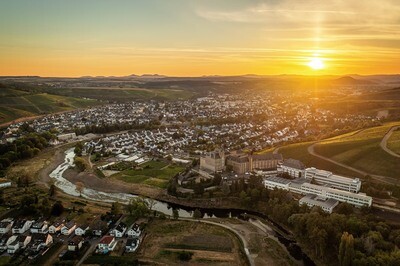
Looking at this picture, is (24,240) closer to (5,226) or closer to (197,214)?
(5,226)

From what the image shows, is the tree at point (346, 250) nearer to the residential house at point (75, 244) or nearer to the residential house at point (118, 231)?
the residential house at point (118, 231)

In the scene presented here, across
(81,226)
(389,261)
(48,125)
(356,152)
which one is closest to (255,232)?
(389,261)

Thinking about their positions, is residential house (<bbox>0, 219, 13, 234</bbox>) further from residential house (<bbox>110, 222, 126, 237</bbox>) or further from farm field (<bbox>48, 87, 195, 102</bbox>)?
farm field (<bbox>48, 87, 195, 102</bbox>)

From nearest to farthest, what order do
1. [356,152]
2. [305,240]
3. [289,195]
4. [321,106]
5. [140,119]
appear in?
[305,240] → [289,195] → [356,152] → [140,119] → [321,106]

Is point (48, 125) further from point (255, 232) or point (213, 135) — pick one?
point (255, 232)

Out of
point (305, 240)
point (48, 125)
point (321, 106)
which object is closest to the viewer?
point (305, 240)

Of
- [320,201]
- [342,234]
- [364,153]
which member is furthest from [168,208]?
[364,153]

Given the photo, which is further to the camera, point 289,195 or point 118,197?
point 118,197
